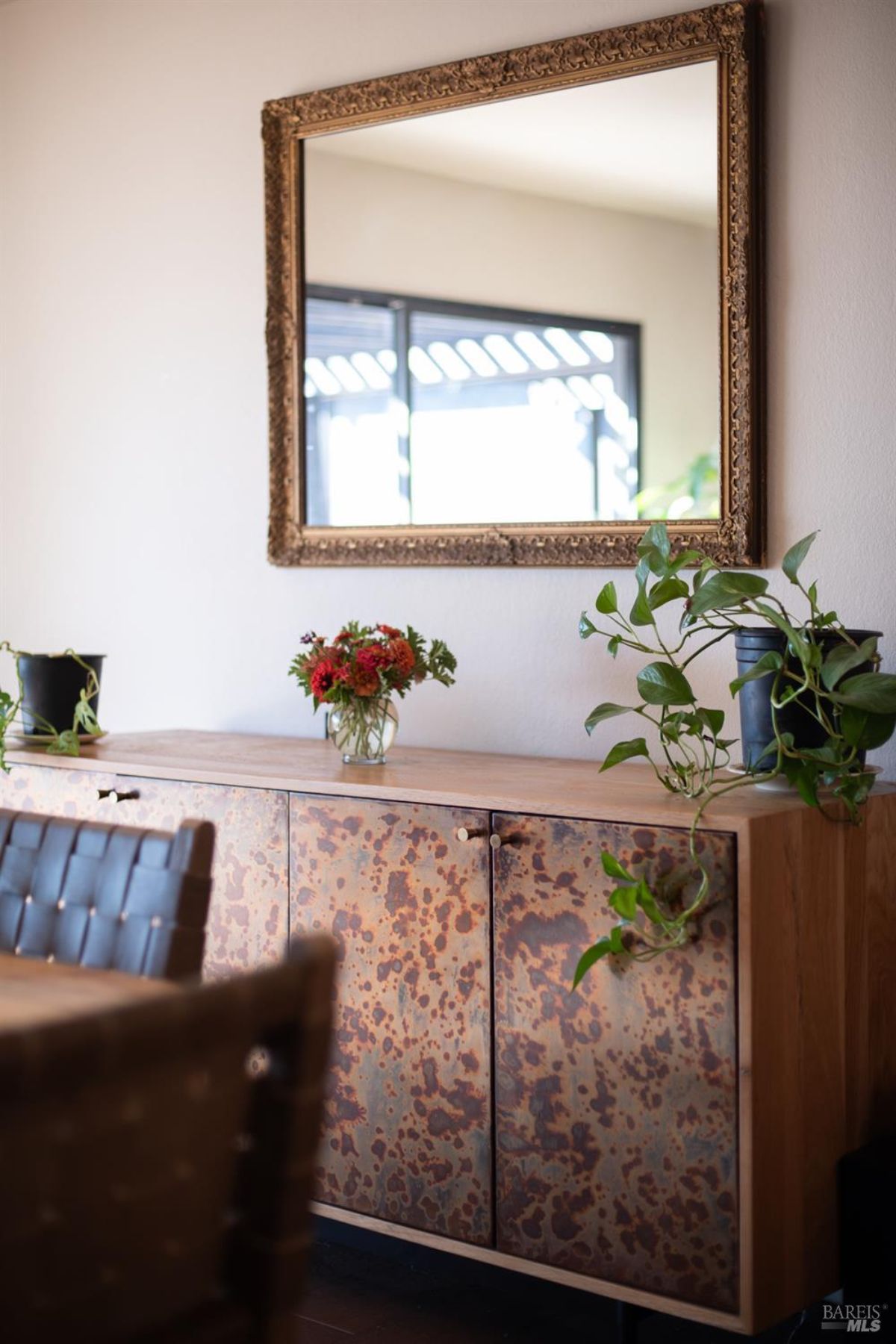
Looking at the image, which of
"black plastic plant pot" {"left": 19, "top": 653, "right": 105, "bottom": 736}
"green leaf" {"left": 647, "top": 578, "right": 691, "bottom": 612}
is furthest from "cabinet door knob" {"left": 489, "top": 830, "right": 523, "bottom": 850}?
"black plastic plant pot" {"left": 19, "top": 653, "right": 105, "bottom": 736}

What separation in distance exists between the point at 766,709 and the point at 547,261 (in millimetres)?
1046

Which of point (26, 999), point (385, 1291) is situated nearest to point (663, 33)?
point (26, 999)

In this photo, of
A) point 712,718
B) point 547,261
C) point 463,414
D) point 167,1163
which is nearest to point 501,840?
point 712,718

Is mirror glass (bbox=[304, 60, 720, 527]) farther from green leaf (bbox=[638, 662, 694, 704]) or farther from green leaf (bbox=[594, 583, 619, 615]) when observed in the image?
green leaf (bbox=[638, 662, 694, 704])

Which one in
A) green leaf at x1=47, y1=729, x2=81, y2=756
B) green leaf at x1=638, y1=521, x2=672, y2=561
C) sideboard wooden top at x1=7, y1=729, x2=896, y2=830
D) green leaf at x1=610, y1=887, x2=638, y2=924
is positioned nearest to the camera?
green leaf at x1=610, y1=887, x2=638, y2=924

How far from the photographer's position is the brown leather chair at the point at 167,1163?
0.92 m

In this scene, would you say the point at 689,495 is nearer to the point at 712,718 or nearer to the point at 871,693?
the point at 712,718

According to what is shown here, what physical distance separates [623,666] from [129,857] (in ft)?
4.44

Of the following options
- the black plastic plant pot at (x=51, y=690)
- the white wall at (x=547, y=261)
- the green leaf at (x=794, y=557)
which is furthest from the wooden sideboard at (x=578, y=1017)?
the white wall at (x=547, y=261)

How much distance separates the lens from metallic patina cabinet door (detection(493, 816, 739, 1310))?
84.4 inches

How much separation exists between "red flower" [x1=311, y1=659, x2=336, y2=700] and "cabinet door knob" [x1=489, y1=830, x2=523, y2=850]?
1.64ft

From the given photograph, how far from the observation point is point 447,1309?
2570 millimetres

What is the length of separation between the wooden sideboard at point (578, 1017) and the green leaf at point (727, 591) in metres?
0.29

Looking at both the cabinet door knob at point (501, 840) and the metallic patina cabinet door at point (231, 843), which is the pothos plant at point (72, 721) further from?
the cabinet door knob at point (501, 840)
